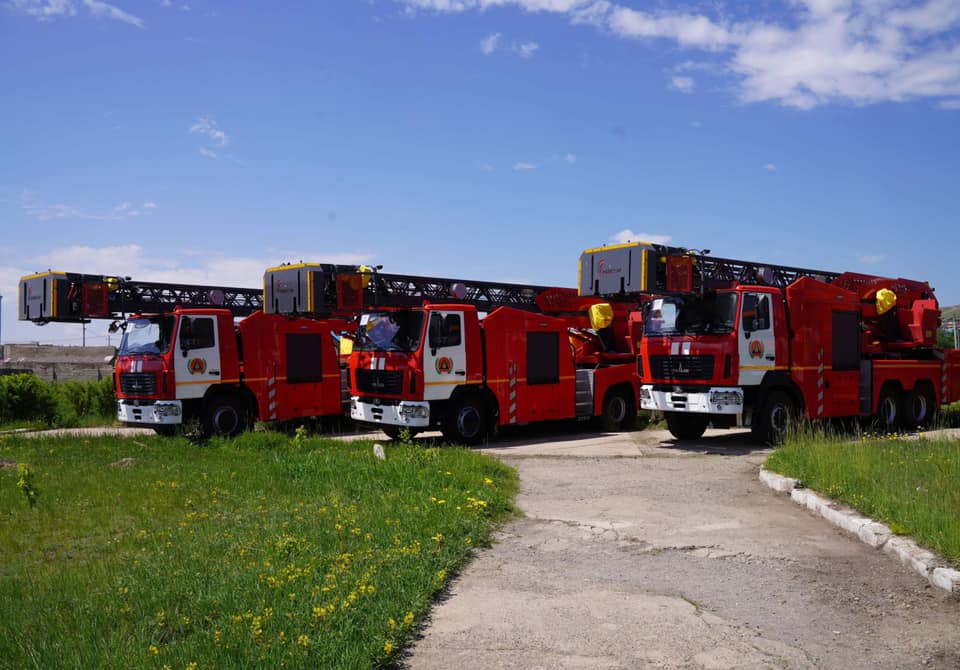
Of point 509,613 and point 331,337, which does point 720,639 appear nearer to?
point 509,613

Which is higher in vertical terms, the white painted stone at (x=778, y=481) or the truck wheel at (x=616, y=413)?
the truck wheel at (x=616, y=413)

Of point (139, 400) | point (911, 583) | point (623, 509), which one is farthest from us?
point (139, 400)

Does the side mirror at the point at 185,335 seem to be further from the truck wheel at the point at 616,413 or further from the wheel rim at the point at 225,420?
the truck wheel at the point at 616,413

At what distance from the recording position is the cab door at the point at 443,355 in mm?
15398

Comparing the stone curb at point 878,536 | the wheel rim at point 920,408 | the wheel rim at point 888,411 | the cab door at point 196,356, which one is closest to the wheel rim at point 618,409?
the wheel rim at point 888,411

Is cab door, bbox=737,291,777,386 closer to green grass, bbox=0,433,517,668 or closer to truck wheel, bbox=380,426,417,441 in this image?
green grass, bbox=0,433,517,668

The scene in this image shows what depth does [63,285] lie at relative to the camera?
61.0 feet

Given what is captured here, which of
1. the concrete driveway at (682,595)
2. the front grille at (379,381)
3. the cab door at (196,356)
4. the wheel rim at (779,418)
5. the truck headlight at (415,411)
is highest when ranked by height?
the cab door at (196,356)

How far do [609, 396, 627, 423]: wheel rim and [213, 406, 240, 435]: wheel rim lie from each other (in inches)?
319

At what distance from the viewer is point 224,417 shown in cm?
1709

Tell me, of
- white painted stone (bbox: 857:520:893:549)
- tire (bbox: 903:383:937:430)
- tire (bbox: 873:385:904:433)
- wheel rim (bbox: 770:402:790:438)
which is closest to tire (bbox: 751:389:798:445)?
wheel rim (bbox: 770:402:790:438)

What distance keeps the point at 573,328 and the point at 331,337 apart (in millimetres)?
5580

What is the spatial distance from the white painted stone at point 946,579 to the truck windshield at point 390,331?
34.0 feet

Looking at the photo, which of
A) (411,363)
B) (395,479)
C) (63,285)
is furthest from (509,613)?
(63,285)
